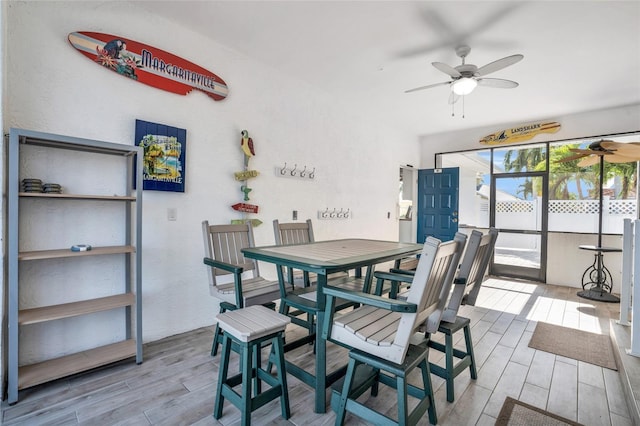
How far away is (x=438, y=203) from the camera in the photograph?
6566mm

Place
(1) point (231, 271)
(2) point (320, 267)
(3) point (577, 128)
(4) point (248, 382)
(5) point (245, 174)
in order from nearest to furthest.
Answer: (4) point (248, 382) < (2) point (320, 267) < (1) point (231, 271) < (5) point (245, 174) < (3) point (577, 128)

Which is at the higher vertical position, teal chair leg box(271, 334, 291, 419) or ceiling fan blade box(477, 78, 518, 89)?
ceiling fan blade box(477, 78, 518, 89)

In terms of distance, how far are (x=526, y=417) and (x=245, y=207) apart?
2941 mm

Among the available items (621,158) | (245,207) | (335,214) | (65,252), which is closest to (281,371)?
(65,252)

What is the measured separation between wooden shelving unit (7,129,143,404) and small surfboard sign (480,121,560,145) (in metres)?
6.03

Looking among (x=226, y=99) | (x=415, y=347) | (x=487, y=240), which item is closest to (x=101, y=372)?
(x=415, y=347)

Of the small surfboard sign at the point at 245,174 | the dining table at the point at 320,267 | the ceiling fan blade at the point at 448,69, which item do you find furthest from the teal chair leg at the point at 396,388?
the ceiling fan blade at the point at 448,69

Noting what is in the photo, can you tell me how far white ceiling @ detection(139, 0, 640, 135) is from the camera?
2652 mm

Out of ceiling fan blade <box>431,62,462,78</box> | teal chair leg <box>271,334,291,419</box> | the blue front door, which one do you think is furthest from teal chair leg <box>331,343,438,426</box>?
the blue front door

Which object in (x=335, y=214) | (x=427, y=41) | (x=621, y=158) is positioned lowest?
(x=335, y=214)

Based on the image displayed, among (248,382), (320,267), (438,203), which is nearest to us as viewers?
(248,382)

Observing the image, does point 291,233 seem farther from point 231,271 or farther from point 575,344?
point 575,344

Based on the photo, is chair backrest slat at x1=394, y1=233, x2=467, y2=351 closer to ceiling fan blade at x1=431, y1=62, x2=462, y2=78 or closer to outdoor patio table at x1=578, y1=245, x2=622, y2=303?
ceiling fan blade at x1=431, y1=62, x2=462, y2=78

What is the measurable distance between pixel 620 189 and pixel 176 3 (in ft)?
22.4
